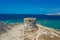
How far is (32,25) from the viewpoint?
67062 mm

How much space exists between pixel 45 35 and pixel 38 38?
2608 millimetres

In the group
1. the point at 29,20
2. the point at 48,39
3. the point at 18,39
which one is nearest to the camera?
the point at 48,39

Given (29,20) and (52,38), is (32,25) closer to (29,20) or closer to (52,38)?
(29,20)

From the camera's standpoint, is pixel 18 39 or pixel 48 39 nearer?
pixel 48 39

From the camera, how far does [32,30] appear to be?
66062 mm

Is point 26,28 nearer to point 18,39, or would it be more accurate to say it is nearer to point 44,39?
point 18,39

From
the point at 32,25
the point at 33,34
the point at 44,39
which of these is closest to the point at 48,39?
the point at 44,39

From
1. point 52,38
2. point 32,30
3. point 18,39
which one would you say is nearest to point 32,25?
point 32,30

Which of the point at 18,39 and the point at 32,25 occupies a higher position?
the point at 32,25

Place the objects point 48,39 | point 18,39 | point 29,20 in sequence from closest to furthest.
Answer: point 48,39
point 18,39
point 29,20

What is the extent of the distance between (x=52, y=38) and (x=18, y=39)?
1326 cm

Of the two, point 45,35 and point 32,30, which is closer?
point 45,35

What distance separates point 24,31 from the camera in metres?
Result: 67.1

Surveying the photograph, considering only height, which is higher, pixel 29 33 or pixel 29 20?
pixel 29 20
